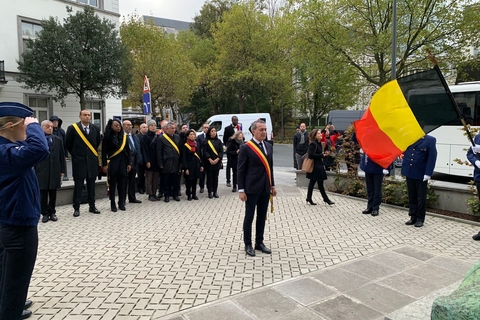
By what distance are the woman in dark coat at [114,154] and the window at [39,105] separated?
16.1 meters

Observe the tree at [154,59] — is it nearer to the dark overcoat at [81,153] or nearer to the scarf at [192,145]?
the scarf at [192,145]

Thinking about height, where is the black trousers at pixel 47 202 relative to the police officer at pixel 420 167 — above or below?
below

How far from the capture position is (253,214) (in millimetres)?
5609

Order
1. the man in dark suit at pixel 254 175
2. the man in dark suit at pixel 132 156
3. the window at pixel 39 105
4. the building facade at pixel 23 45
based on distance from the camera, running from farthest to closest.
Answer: the window at pixel 39 105 → the building facade at pixel 23 45 → the man in dark suit at pixel 132 156 → the man in dark suit at pixel 254 175

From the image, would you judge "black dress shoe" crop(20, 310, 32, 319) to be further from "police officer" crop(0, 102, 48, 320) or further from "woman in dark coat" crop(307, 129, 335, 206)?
"woman in dark coat" crop(307, 129, 335, 206)

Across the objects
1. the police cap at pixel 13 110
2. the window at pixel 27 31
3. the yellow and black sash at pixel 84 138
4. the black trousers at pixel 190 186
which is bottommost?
the black trousers at pixel 190 186

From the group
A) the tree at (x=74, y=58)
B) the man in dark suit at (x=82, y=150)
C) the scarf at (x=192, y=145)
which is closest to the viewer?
the man in dark suit at (x=82, y=150)

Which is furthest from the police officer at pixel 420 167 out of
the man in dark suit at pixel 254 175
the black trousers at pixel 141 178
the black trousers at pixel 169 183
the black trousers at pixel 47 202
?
the black trousers at pixel 47 202

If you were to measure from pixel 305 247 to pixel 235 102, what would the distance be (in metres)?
39.8

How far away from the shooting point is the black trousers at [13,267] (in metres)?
3.07

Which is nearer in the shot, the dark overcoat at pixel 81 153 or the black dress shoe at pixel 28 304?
the black dress shoe at pixel 28 304

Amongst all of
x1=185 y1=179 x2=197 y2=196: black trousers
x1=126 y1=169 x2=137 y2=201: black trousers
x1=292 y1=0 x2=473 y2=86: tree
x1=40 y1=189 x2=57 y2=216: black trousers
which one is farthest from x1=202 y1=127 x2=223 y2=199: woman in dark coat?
x1=292 y1=0 x2=473 y2=86: tree

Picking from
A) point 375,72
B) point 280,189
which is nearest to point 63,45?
point 280,189

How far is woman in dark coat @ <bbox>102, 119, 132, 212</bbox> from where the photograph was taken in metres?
8.28
